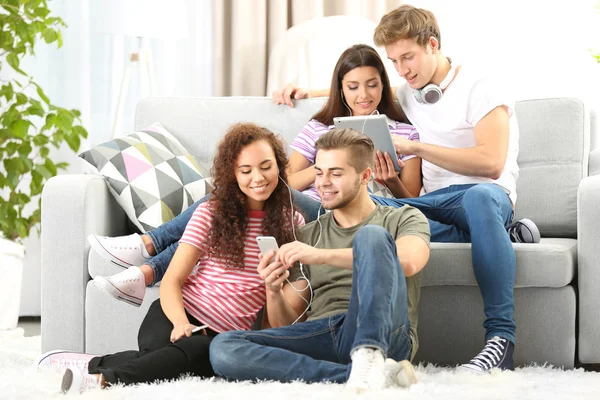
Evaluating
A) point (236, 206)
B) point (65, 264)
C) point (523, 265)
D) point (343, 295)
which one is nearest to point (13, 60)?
point (65, 264)

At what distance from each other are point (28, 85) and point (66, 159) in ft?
1.24

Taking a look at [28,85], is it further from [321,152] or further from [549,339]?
[549,339]

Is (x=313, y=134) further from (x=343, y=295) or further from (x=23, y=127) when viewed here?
(x=23, y=127)

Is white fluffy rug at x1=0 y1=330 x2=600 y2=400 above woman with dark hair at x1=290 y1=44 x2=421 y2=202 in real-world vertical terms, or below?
below

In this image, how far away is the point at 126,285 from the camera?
2027 mm

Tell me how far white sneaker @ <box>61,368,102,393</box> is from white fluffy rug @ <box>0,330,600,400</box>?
3cm

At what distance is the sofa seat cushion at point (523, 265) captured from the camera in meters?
2.04

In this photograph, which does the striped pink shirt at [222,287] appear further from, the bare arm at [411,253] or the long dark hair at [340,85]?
the long dark hair at [340,85]

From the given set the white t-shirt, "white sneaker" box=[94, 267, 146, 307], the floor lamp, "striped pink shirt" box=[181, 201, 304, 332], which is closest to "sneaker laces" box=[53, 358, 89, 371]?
"white sneaker" box=[94, 267, 146, 307]

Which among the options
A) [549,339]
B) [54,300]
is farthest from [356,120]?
[54,300]

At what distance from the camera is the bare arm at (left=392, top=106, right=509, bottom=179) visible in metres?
2.20

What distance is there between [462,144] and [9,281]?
6.15ft

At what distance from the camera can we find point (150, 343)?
189 centimetres

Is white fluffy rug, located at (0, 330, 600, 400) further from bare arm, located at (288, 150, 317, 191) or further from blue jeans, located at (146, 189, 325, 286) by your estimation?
bare arm, located at (288, 150, 317, 191)
